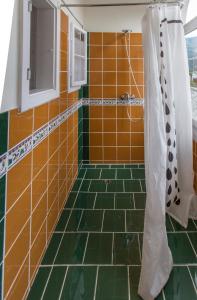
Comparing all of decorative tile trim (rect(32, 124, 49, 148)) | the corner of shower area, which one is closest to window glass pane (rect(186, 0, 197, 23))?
the corner of shower area

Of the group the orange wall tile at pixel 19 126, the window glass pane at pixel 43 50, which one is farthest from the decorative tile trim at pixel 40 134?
the window glass pane at pixel 43 50

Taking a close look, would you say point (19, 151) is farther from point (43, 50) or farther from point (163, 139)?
point (43, 50)

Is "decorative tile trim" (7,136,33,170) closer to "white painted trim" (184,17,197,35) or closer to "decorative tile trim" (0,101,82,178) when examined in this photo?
"decorative tile trim" (0,101,82,178)

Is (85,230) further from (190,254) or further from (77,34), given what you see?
(77,34)

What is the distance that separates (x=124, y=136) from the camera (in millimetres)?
4473

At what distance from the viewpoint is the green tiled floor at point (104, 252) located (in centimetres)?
181

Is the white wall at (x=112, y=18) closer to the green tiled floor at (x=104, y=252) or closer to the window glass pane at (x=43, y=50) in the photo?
the window glass pane at (x=43, y=50)

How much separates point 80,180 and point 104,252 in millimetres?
1603

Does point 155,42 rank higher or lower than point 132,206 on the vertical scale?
higher

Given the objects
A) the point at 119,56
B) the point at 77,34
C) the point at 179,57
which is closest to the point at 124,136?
the point at 119,56

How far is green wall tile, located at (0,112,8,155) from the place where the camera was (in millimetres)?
1309

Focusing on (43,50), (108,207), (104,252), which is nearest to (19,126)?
(43,50)

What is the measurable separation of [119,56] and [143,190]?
1911 mm

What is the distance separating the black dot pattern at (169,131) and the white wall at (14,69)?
116cm
